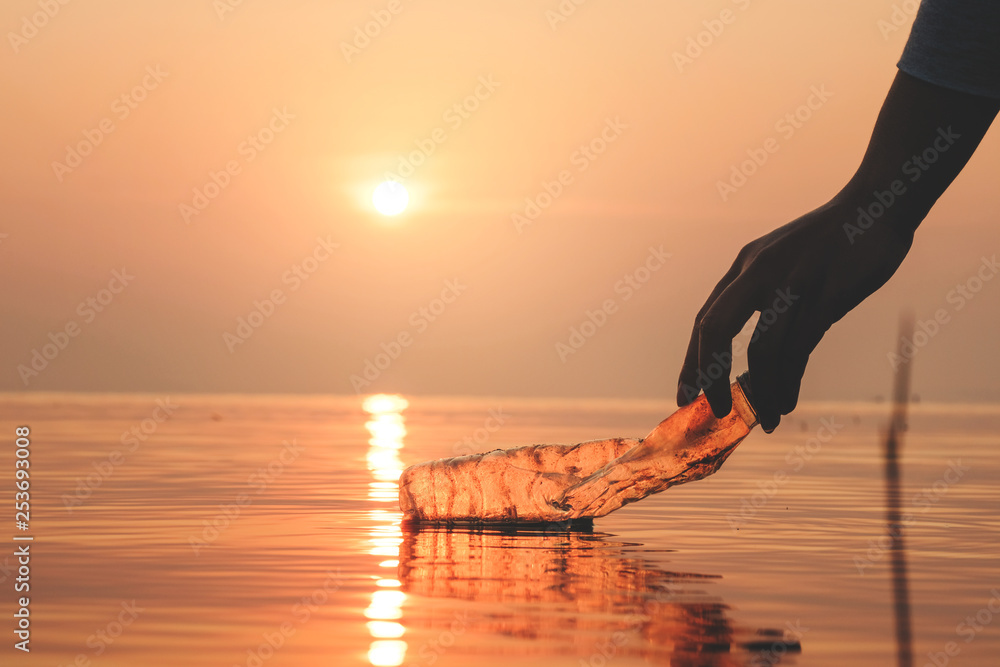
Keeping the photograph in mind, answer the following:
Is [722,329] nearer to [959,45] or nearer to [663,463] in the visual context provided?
[959,45]

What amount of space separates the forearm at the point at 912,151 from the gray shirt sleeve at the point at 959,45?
0.06 feet

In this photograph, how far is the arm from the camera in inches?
47.7

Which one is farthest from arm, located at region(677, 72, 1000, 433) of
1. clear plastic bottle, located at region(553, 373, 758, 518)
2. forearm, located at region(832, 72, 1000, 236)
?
clear plastic bottle, located at region(553, 373, 758, 518)

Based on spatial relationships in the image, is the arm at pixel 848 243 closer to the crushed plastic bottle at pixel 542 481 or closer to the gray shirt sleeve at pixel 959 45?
the gray shirt sleeve at pixel 959 45

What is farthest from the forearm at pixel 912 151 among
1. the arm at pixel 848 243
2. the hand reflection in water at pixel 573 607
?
the hand reflection in water at pixel 573 607

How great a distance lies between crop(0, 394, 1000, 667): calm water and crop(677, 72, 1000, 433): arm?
2339 mm

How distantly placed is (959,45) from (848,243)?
10.1 inches

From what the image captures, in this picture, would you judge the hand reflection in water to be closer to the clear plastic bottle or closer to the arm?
the clear plastic bottle

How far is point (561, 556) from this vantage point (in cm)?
619

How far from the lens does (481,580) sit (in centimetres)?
529

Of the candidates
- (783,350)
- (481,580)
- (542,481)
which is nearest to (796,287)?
(783,350)

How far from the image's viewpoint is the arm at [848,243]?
121 cm

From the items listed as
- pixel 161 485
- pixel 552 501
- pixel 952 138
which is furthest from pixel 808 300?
pixel 161 485

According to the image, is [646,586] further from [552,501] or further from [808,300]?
[808,300]
